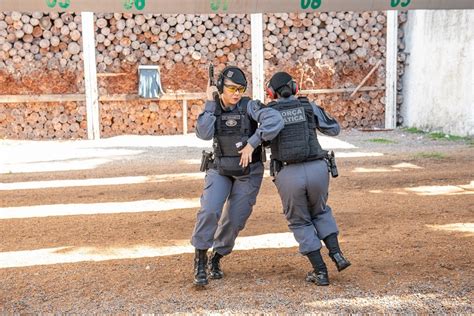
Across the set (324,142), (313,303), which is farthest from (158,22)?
(313,303)

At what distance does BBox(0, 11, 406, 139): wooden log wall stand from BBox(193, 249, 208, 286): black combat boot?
12598mm

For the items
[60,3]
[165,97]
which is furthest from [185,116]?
[60,3]

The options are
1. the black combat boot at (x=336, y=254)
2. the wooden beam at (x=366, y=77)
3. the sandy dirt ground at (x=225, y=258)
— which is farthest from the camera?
the wooden beam at (x=366, y=77)

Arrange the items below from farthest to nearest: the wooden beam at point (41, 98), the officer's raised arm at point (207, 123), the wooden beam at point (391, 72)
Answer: the wooden beam at point (391, 72)
the wooden beam at point (41, 98)
the officer's raised arm at point (207, 123)

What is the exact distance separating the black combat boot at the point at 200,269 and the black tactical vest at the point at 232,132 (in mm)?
823

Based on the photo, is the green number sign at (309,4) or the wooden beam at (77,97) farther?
the wooden beam at (77,97)

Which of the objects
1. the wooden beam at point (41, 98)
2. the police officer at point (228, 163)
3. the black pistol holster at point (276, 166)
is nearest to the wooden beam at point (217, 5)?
the police officer at point (228, 163)

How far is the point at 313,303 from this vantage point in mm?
4129

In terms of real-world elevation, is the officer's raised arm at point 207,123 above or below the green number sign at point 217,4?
below

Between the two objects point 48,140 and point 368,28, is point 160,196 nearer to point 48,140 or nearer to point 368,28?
point 48,140

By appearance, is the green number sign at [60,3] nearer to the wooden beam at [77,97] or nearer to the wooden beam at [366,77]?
the wooden beam at [77,97]

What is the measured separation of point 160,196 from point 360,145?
7.31m

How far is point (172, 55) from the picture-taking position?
16.8 meters

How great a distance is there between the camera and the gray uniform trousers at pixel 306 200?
14.9 feet
